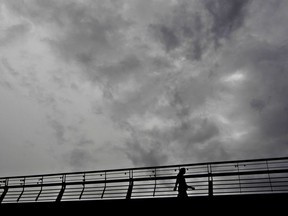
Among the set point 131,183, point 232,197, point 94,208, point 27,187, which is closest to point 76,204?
point 94,208

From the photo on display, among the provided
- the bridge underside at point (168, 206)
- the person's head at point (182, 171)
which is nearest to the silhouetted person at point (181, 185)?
the person's head at point (182, 171)

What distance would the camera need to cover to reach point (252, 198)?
10.2 m

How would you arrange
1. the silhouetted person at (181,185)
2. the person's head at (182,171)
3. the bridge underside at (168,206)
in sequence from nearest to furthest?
the bridge underside at (168,206) → the silhouetted person at (181,185) → the person's head at (182,171)

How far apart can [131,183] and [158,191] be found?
4.47 feet

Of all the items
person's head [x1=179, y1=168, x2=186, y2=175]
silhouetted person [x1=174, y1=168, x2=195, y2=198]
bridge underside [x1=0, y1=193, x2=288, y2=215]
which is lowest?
bridge underside [x1=0, y1=193, x2=288, y2=215]

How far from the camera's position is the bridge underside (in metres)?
10.1

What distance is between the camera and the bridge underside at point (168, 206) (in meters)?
10.1

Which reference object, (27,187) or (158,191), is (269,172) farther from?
(27,187)

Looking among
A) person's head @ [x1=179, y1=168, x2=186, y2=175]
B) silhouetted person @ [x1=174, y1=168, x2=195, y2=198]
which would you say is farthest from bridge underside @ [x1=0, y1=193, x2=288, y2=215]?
person's head @ [x1=179, y1=168, x2=186, y2=175]

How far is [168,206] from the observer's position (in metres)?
11.2

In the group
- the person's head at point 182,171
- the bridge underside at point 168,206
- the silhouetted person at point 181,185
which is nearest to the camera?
the bridge underside at point 168,206

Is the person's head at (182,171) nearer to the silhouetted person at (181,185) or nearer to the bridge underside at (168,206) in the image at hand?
the silhouetted person at (181,185)

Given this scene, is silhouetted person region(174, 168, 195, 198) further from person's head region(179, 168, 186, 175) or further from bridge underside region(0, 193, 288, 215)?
bridge underside region(0, 193, 288, 215)

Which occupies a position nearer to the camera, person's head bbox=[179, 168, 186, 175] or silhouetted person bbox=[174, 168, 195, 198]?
silhouetted person bbox=[174, 168, 195, 198]
